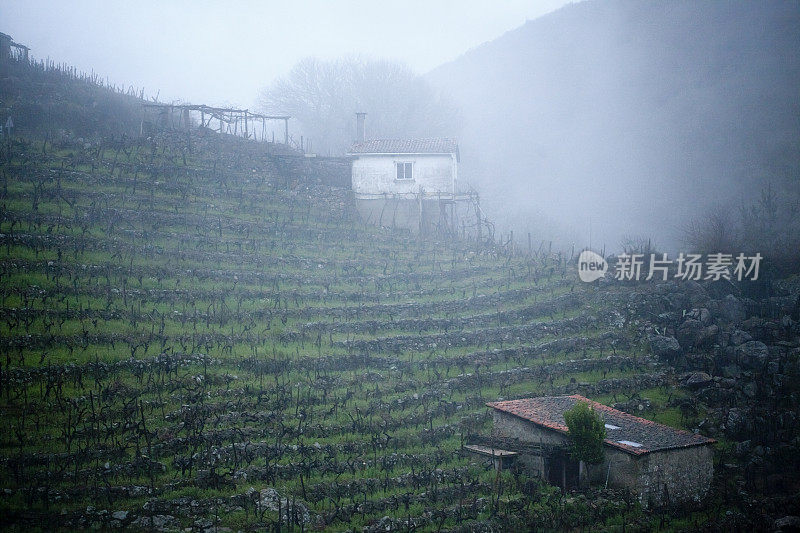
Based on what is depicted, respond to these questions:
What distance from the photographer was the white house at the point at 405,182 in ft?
132

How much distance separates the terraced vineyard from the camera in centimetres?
1589

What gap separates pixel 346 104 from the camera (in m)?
62.5

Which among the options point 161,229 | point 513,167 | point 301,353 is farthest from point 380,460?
point 513,167

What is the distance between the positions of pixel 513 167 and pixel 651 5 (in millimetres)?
33689

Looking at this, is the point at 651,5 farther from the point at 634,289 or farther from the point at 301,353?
the point at 301,353

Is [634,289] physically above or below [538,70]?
below

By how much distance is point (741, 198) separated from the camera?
5059 centimetres

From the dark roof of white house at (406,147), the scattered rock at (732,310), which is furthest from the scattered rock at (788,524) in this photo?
the dark roof of white house at (406,147)

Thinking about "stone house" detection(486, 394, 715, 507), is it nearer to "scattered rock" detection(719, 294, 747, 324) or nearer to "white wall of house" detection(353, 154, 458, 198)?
"scattered rock" detection(719, 294, 747, 324)

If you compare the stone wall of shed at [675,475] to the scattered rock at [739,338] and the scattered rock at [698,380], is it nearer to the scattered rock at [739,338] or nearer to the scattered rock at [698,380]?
the scattered rock at [698,380]

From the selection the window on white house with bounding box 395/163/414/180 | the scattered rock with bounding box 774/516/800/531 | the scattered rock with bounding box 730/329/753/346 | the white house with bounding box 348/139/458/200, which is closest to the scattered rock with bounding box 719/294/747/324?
the scattered rock with bounding box 730/329/753/346

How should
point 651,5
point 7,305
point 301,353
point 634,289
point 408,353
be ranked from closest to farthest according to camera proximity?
point 7,305, point 301,353, point 408,353, point 634,289, point 651,5

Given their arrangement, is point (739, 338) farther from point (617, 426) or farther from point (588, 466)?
point (588, 466)

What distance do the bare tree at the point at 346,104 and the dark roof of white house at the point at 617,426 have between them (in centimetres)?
4195
